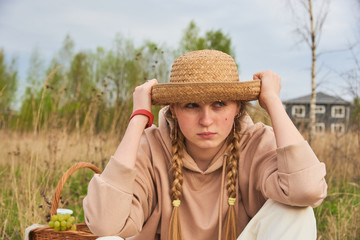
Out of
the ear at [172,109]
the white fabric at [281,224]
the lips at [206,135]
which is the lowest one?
the white fabric at [281,224]

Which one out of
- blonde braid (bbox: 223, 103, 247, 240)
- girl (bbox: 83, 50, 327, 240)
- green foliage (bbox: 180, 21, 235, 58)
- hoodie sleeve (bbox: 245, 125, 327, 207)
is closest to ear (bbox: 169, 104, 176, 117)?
girl (bbox: 83, 50, 327, 240)

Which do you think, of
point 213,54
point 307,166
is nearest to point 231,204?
point 307,166

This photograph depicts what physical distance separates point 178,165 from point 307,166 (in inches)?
27.4

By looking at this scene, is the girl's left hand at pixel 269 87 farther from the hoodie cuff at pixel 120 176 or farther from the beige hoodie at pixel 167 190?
the hoodie cuff at pixel 120 176

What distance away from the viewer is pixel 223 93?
1.97 metres

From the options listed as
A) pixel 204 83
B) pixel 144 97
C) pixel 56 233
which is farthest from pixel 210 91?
pixel 56 233

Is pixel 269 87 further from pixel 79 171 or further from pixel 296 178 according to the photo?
pixel 79 171

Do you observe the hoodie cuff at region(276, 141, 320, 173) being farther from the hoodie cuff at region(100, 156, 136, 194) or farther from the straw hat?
the hoodie cuff at region(100, 156, 136, 194)

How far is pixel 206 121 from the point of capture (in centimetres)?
199

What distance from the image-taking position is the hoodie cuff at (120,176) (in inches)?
81.0

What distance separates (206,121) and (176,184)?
449 mm

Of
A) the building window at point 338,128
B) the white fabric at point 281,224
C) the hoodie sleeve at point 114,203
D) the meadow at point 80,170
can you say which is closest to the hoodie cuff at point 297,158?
the white fabric at point 281,224

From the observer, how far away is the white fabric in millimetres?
1886

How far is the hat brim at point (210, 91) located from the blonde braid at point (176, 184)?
0.31 metres
